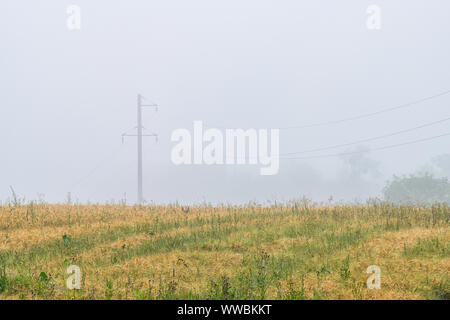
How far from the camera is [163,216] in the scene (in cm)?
1580

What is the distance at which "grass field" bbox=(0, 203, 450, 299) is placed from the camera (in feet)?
25.3

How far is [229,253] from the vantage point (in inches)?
412

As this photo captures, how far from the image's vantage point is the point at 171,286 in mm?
7582

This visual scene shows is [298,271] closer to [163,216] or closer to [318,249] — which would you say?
[318,249]

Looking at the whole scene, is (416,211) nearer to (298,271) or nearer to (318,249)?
(318,249)

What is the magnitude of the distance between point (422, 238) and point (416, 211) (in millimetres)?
4997

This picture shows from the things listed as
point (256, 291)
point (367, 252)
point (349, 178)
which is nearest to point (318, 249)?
point (367, 252)

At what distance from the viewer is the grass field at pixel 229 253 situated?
771cm
